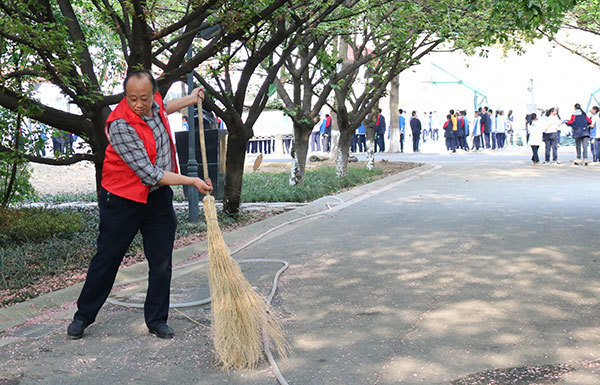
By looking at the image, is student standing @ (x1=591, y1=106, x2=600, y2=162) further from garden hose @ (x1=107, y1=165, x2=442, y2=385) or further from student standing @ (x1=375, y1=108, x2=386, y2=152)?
garden hose @ (x1=107, y1=165, x2=442, y2=385)

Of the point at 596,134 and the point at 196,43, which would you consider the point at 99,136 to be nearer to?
the point at 196,43

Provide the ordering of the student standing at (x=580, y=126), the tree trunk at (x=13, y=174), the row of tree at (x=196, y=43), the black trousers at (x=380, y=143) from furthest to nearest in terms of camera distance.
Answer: the black trousers at (x=380, y=143) → the student standing at (x=580, y=126) → the tree trunk at (x=13, y=174) → the row of tree at (x=196, y=43)

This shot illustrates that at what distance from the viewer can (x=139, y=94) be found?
16.2 feet

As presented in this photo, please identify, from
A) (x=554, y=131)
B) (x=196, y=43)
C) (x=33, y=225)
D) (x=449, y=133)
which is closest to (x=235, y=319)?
(x=33, y=225)

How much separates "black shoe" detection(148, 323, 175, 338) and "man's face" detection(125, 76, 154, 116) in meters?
1.43

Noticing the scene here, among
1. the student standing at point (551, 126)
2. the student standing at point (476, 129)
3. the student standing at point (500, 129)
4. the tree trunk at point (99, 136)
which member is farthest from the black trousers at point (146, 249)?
the student standing at point (500, 129)

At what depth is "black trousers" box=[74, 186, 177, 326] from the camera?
5098mm

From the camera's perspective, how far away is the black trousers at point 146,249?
5098 mm

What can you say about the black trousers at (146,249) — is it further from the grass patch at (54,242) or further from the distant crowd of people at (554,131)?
the distant crowd of people at (554,131)

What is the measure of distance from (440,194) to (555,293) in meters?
8.55

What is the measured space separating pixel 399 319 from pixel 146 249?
1.80 meters

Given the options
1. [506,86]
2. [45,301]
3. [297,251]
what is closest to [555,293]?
[297,251]

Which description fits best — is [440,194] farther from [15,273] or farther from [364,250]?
[15,273]

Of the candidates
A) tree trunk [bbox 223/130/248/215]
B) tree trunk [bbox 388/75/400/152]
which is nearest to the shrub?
tree trunk [bbox 223/130/248/215]
